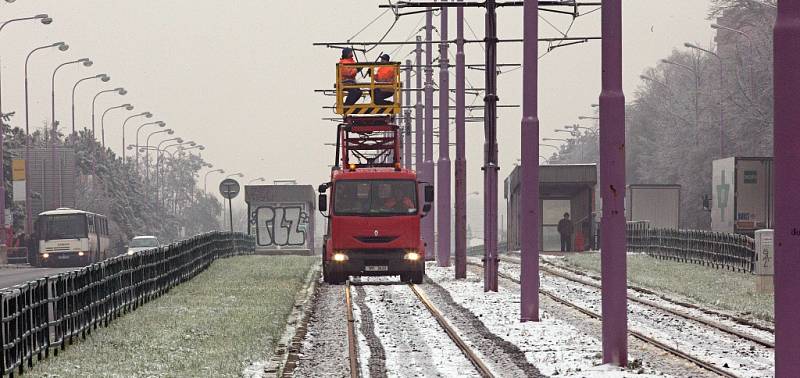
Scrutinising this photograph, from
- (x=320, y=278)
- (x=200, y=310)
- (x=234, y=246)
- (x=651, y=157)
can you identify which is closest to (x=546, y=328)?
(x=200, y=310)

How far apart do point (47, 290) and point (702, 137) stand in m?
83.7

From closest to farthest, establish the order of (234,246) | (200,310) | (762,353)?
(762,353) < (200,310) < (234,246)

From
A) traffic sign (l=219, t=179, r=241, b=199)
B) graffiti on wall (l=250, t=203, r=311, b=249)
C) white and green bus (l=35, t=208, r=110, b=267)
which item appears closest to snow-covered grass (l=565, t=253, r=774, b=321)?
traffic sign (l=219, t=179, r=241, b=199)

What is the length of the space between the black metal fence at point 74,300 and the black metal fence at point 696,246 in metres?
15.5

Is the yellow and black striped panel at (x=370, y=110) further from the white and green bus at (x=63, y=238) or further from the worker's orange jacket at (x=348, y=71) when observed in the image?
the white and green bus at (x=63, y=238)

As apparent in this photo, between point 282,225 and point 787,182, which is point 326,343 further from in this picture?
point 282,225

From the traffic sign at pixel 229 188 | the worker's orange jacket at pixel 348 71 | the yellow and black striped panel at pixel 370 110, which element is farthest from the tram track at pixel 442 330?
the traffic sign at pixel 229 188

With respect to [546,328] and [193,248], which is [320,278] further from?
[546,328]

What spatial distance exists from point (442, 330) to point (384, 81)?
57.9 feet

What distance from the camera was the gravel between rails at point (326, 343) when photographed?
16.8 metres

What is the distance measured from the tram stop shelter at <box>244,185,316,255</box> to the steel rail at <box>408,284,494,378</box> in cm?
3482

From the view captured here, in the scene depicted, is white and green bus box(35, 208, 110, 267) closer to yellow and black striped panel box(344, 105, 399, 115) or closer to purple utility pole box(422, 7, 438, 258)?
purple utility pole box(422, 7, 438, 258)

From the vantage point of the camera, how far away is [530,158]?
23656 millimetres

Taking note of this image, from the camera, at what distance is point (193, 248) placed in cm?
4050
